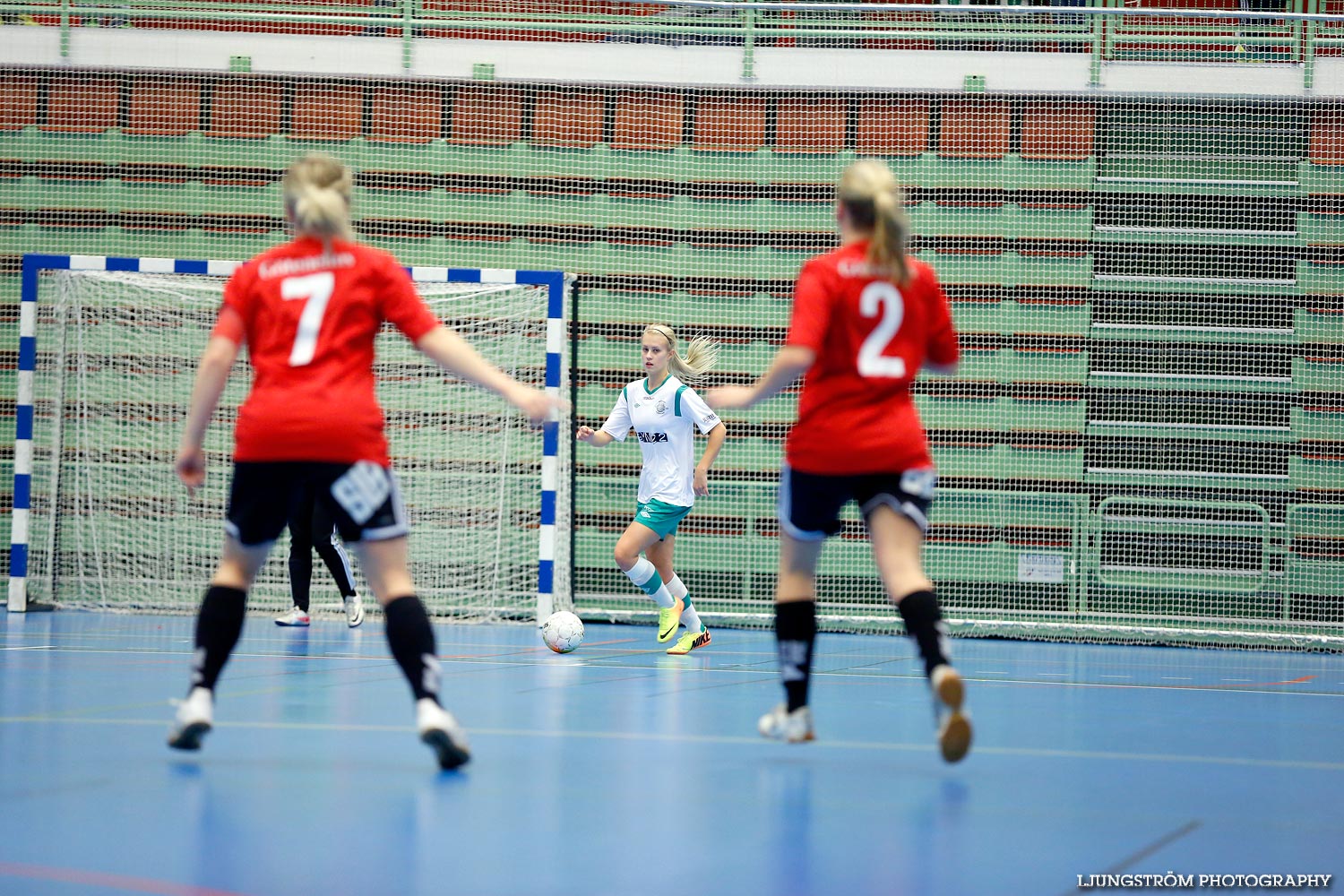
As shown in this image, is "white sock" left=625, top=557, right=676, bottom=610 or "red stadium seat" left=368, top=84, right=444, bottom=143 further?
"red stadium seat" left=368, top=84, right=444, bottom=143

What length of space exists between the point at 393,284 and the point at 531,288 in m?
7.22

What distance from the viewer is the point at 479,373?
3.69 metres

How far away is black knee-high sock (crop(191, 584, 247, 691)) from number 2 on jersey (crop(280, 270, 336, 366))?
70 cm

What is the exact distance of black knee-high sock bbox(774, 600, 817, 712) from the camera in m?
4.03

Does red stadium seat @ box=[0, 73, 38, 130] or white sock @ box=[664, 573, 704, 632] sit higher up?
red stadium seat @ box=[0, 73, 38, 130]

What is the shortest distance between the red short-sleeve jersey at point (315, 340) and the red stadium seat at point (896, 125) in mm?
8544

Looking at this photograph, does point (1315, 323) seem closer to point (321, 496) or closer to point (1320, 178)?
point (1320, 178)

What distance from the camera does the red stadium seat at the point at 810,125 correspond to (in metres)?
11.8

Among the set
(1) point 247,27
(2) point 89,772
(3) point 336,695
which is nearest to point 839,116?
(1) point 247,27

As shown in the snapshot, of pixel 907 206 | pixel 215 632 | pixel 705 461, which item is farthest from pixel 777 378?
pixel 907 206

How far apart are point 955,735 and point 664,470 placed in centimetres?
482

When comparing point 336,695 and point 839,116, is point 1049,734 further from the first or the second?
point 839,116

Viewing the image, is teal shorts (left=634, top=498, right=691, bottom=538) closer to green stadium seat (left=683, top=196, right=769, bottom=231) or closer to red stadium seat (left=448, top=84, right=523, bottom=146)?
green stadium seat (left=683, top=196, right=769, bottom=231)

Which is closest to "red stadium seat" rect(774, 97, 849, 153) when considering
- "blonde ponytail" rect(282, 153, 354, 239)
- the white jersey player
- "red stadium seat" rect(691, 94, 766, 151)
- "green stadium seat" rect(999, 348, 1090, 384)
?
"red stadium seat" rect(691, 94, 766, 151)
